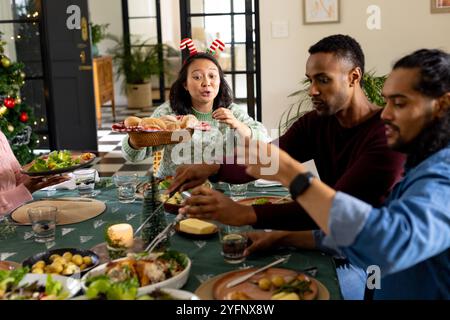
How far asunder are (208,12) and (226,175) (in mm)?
2932

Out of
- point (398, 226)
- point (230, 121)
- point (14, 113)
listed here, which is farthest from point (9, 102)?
point (398, 226)

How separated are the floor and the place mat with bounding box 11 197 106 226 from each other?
2552 millimetres

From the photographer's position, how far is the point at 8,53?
5574 millimetres

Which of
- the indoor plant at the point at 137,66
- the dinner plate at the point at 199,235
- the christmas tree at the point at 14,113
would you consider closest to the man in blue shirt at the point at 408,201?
the dinner plate at the point at 199,235

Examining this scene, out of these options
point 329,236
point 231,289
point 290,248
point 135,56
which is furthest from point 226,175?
point 135,56

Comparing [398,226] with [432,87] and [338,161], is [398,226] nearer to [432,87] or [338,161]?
[432,87]

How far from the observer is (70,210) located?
6.88 ft

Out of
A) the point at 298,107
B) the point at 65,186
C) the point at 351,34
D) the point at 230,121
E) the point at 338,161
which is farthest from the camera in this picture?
the point at 298,107

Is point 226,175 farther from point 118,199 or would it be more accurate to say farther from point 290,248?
point 290,248

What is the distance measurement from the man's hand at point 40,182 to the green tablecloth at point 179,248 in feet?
1.10

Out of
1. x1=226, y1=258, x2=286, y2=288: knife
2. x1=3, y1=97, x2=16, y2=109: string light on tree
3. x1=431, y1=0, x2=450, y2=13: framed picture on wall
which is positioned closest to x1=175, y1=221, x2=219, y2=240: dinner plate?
x1=226, y1=258, x2=286, y2=288: knife

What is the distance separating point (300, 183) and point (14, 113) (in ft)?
12.2

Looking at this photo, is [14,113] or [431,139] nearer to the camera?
[431,139]

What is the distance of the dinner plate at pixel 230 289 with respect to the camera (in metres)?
1.35
